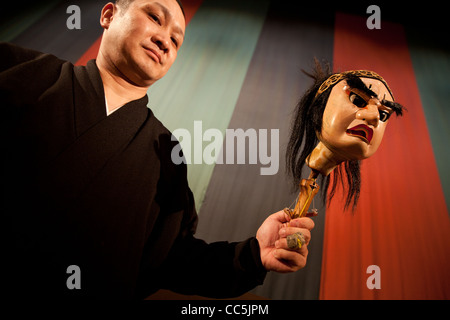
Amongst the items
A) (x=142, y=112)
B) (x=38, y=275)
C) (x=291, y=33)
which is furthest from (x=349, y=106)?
(x=291, y=33)

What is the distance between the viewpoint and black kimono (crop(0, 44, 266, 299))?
0.75 m

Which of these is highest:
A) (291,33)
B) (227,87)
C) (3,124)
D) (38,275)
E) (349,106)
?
(291,33)

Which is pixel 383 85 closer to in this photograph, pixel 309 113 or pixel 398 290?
pixel 309 113

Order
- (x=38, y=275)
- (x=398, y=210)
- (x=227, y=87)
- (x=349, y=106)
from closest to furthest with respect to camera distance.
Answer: (x=38, y=275)
(x=349, y=106)
(x=398, y=210)
(x=227, y=87)

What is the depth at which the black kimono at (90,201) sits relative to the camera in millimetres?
750

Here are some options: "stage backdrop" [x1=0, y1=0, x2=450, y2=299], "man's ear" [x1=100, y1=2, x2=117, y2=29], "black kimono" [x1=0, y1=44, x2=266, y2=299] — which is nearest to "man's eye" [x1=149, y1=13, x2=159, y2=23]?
"man's ear" [x1=100, y1=2, x2=117, y2=29]

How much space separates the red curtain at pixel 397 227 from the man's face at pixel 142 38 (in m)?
1.64

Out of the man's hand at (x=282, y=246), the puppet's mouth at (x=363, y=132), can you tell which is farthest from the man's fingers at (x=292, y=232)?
the puppet's mouth at (x=363, y=132)

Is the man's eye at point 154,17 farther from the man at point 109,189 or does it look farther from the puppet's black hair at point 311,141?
the puppet's black hair at point 311,141

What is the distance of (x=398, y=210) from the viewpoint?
5.63 ft

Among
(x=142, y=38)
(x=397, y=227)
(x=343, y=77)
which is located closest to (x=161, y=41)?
(x=142, y=38)

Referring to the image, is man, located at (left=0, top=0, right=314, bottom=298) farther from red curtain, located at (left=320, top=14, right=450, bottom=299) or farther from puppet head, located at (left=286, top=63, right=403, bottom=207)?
red curtain, located at (left=320, top=14, right=450, bottom=299)

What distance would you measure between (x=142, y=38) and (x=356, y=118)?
102 cm

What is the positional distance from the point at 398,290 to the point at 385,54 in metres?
2.31
